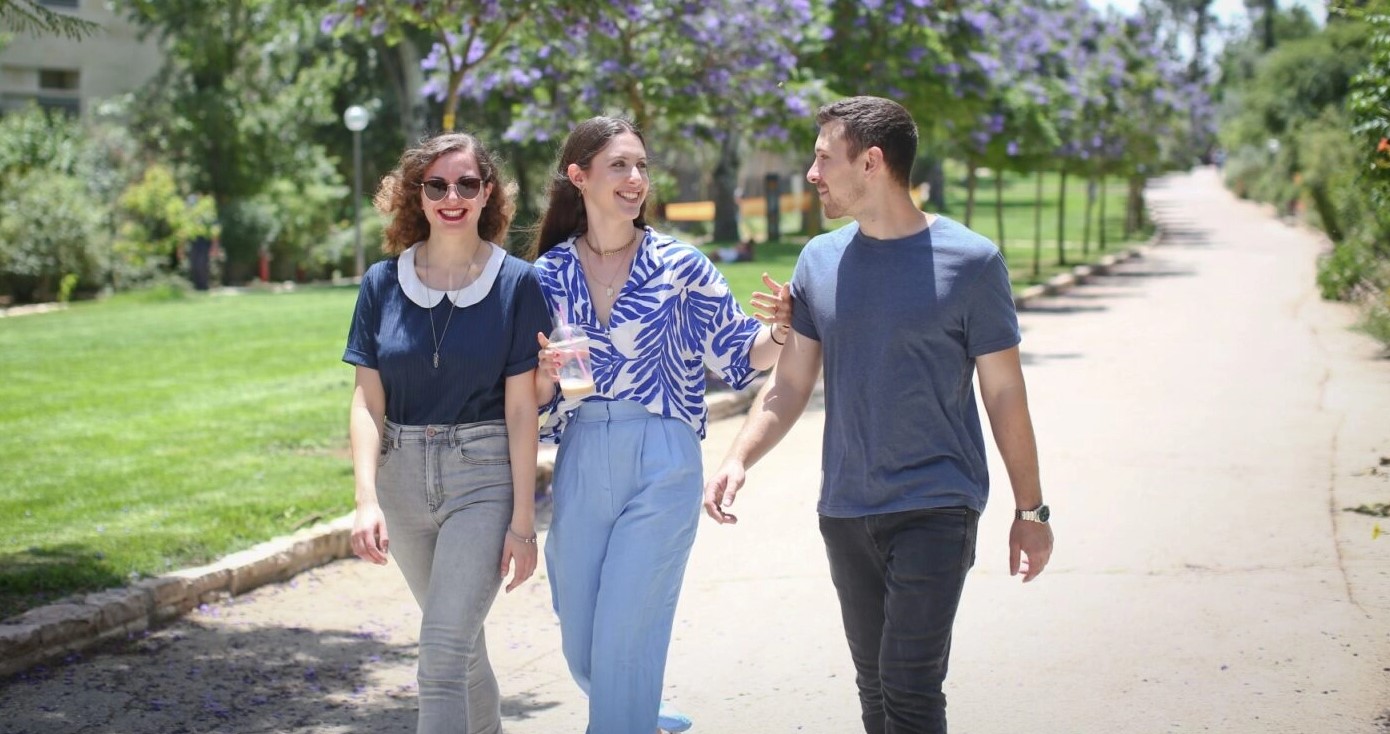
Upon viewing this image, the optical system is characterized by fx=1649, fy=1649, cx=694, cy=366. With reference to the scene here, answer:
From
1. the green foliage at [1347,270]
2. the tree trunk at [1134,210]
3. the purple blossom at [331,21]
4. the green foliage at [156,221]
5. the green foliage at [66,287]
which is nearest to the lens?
the purple blossom at [331,21]

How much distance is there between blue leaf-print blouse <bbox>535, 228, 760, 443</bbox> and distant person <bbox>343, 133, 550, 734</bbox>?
0.17m

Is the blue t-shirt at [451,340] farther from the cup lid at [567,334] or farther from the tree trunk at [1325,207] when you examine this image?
the tree trunk at [1325,207]

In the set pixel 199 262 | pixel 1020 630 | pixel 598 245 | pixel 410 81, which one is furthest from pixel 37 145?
pixel 598 245

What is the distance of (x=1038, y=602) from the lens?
702 centimetres

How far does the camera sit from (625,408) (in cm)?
439

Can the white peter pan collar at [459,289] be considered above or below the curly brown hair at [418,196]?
below

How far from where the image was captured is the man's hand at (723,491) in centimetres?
431

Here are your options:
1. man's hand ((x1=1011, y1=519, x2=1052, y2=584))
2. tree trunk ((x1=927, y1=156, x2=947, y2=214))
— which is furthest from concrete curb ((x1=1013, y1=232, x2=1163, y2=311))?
man's hand ((x1=1011, y1=519, x2=1052, y2=584))

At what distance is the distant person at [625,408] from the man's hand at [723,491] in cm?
8

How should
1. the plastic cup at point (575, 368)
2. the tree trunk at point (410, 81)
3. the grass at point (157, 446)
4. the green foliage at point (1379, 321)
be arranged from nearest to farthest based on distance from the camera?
→ the plastic cup at point (575, 368) → the grass at point (157, 446) → the green foliage at point (1379, 321) → the tree trunk at point (410, 81)

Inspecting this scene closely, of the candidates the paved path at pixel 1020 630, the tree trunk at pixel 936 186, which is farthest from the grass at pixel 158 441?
the tree trunk at pixel 936 186

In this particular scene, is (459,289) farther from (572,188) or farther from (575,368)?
(572,188)

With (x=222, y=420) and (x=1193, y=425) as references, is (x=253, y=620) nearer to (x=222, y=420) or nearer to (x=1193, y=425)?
(x=222, y=420)

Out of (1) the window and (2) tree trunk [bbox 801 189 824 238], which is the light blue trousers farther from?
(1) the window
